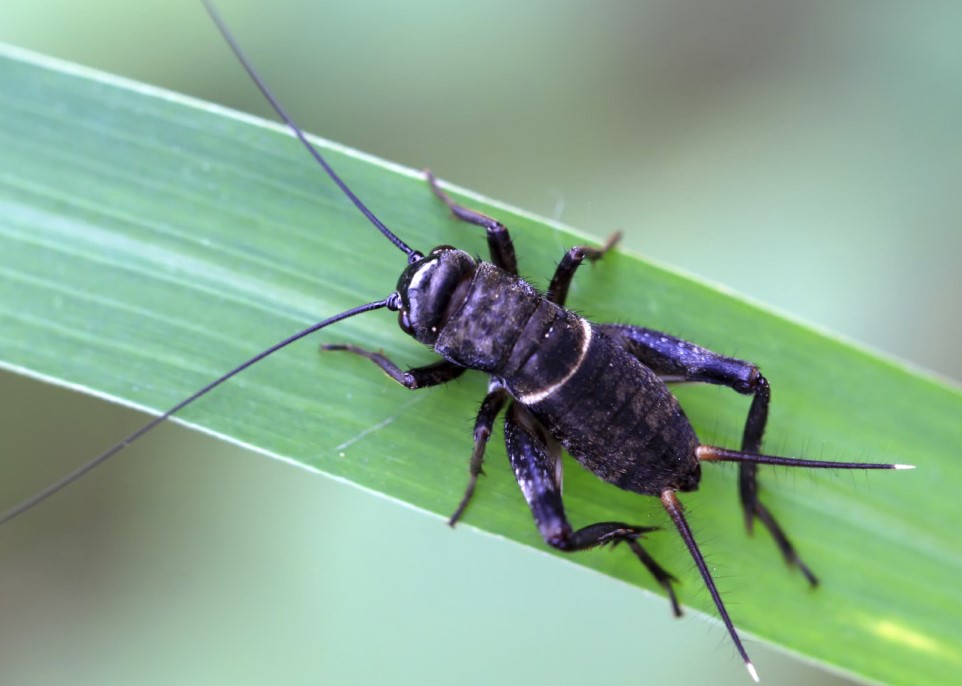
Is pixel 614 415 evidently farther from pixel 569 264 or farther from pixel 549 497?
pixel 569 264

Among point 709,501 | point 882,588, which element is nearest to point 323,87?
point 709,501

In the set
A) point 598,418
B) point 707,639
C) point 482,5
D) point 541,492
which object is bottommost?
point 707,639

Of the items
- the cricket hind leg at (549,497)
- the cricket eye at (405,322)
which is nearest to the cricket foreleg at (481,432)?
the cricket hind leg at (549,497)

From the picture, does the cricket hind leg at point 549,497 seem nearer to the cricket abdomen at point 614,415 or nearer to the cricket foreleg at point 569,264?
the cricket abdomen at point 614,415

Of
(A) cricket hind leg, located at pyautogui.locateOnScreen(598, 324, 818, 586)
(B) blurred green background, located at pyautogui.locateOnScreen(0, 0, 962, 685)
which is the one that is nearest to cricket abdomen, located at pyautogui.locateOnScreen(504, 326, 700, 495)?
(A) cricket hind leg, located at pyautogui.locateOnScreen(598, 324, 818, 586)

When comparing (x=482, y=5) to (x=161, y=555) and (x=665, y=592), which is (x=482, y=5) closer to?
(x=665, y=592)

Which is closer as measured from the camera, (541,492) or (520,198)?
(541,492)

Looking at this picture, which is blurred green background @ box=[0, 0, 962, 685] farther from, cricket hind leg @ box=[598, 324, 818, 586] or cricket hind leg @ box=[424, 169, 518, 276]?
cricket hind leg @ box=[424, 169, 518, 276]
